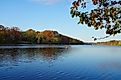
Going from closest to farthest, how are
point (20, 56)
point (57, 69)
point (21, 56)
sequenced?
point (57, 69)
point (20, 56)
point (21, 56)

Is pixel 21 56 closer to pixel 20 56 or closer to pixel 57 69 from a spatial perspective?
pixel 20 56

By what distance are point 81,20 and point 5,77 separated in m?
29.2

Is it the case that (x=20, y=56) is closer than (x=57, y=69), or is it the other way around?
(x=57, y=69)

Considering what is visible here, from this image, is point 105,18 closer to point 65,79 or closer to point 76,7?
point 76,7

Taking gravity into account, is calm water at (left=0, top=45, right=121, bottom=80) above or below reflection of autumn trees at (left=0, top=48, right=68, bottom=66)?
below

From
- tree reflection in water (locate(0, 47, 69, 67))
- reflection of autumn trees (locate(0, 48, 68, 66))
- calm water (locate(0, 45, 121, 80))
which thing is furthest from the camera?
reflection of autumn trees (locate(0, 48, 68, 66))

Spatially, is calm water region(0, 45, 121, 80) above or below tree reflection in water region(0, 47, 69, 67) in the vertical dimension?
below

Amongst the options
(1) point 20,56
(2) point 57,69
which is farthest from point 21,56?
(2) point 57,69

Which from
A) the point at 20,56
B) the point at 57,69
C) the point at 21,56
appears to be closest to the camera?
the point at 57,69

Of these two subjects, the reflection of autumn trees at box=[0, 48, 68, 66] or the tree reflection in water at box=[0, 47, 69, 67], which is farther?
the reflection of autumn trees at box=[0, 48, 68, 66]

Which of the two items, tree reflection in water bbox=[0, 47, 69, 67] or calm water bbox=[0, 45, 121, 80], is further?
tree reflection in water bbox=[0, 47, 69, 67]

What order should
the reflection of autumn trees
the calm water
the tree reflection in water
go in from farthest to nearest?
the reflection of autumn trees < the tree reflection in water < the calm water

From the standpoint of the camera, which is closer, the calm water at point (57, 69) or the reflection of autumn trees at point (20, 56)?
the calm water at point (57, 69)

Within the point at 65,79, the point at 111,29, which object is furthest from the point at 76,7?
the point at 65,79
